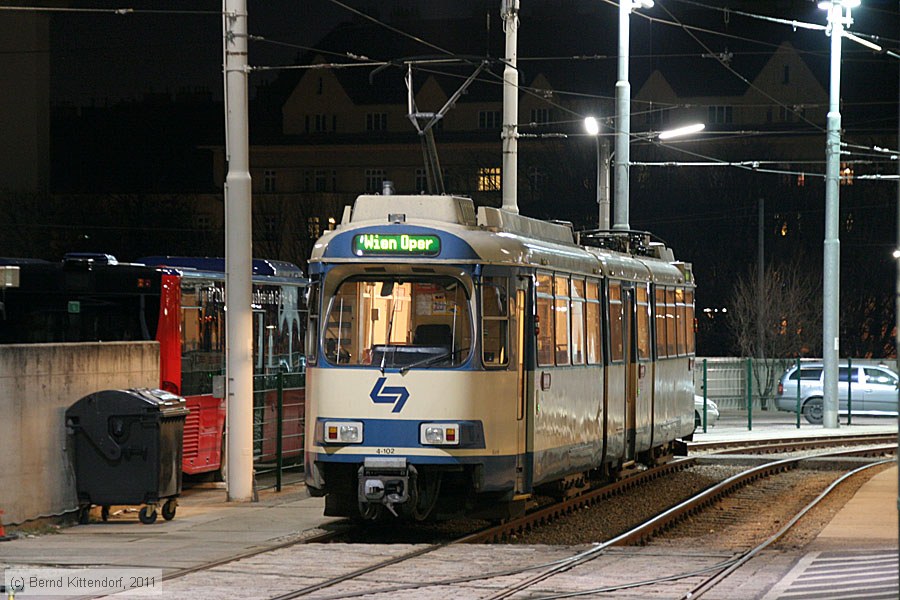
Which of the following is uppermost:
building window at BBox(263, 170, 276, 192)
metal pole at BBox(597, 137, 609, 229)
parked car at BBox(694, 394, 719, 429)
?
building window at BBox(263, 170, 276, 192)

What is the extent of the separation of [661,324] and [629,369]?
2.45 meters

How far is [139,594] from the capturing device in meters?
11.3

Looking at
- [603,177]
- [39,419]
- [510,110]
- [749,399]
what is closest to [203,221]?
[749,399]

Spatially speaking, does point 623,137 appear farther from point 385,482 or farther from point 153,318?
point 385,482

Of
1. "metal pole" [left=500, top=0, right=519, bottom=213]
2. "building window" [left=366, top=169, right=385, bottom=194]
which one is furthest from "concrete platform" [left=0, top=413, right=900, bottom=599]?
"building window" [left=366, top=169, right=385, bottom=194]

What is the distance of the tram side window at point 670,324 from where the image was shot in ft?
78.9

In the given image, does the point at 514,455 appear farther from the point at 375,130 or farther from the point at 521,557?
the point at 375,130

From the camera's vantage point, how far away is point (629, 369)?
A: 69.5 feet

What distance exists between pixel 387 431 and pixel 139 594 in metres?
4.40

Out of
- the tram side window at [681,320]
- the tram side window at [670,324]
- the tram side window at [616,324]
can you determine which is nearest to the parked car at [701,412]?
the tram side window at [681,320]

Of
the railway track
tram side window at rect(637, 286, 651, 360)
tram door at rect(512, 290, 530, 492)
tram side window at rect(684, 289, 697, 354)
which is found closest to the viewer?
the railway track

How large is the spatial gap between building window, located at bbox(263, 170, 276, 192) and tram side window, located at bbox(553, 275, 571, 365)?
81.5m

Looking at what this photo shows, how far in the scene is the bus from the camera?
64.7 feet

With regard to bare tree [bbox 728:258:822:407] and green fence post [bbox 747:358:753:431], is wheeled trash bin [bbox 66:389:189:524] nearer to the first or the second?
green fence post [bbox 747:358:753:431]
